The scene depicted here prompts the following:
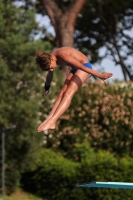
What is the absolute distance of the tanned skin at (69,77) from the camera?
7961 mm

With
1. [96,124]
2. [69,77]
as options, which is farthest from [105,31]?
[69,77]

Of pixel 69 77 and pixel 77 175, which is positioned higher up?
pixel 69 77

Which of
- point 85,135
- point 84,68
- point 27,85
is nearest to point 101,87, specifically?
point 85,135

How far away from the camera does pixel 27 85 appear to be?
59.2ft

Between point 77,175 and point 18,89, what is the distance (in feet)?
8.99

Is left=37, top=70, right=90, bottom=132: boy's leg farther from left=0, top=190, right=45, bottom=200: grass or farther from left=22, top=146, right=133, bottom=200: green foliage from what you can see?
left=0, top=190, right=45, bottom=200: grass

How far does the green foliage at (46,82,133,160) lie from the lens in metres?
19.7

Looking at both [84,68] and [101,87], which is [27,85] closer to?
[101,87]

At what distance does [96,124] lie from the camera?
19.8m

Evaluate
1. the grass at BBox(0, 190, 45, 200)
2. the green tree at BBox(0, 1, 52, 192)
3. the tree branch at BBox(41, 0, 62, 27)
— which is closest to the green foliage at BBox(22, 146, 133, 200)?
the grass at BBox(0, 190, 45, 200)

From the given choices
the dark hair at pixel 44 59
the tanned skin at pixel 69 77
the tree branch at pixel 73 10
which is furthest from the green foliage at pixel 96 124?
the dark hair at pixel 44 59

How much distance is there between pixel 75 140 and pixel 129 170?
3.62 metres

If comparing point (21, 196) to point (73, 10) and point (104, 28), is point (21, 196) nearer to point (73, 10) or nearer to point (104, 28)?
point (73, 10)

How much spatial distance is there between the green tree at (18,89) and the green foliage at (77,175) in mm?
583
